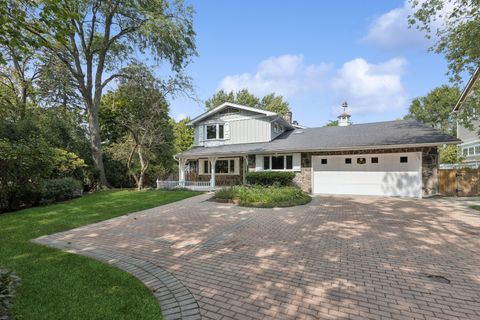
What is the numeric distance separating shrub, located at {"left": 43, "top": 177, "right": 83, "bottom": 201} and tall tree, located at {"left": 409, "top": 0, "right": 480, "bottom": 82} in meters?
19.4

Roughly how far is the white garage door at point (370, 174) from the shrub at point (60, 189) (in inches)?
533

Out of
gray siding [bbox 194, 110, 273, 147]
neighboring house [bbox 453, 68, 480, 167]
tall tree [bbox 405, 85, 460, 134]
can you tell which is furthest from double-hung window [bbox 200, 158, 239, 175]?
tall tree [bbox 405, 85, 460, 134]

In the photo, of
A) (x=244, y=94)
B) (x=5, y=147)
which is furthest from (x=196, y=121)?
(x=244, y=94)

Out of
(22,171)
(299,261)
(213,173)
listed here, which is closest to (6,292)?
(299,261)

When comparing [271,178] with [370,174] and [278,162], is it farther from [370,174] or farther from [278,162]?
[370,174]

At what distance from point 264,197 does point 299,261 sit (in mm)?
6243

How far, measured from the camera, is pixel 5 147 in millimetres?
8945

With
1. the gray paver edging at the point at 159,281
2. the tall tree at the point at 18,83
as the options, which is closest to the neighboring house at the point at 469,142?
the gray paver edging at the point at 159,281

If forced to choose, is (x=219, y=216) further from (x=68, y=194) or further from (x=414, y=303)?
(x=68, y=194)

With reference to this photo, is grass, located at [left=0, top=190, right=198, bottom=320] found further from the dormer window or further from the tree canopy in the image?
the tree canopy

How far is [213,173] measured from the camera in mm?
16953

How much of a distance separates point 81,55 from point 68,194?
12584 millimetres

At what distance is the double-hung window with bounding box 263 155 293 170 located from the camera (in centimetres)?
1606

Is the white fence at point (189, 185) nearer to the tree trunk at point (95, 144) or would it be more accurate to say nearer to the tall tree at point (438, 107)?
the tree trunk at point (95, 144)
